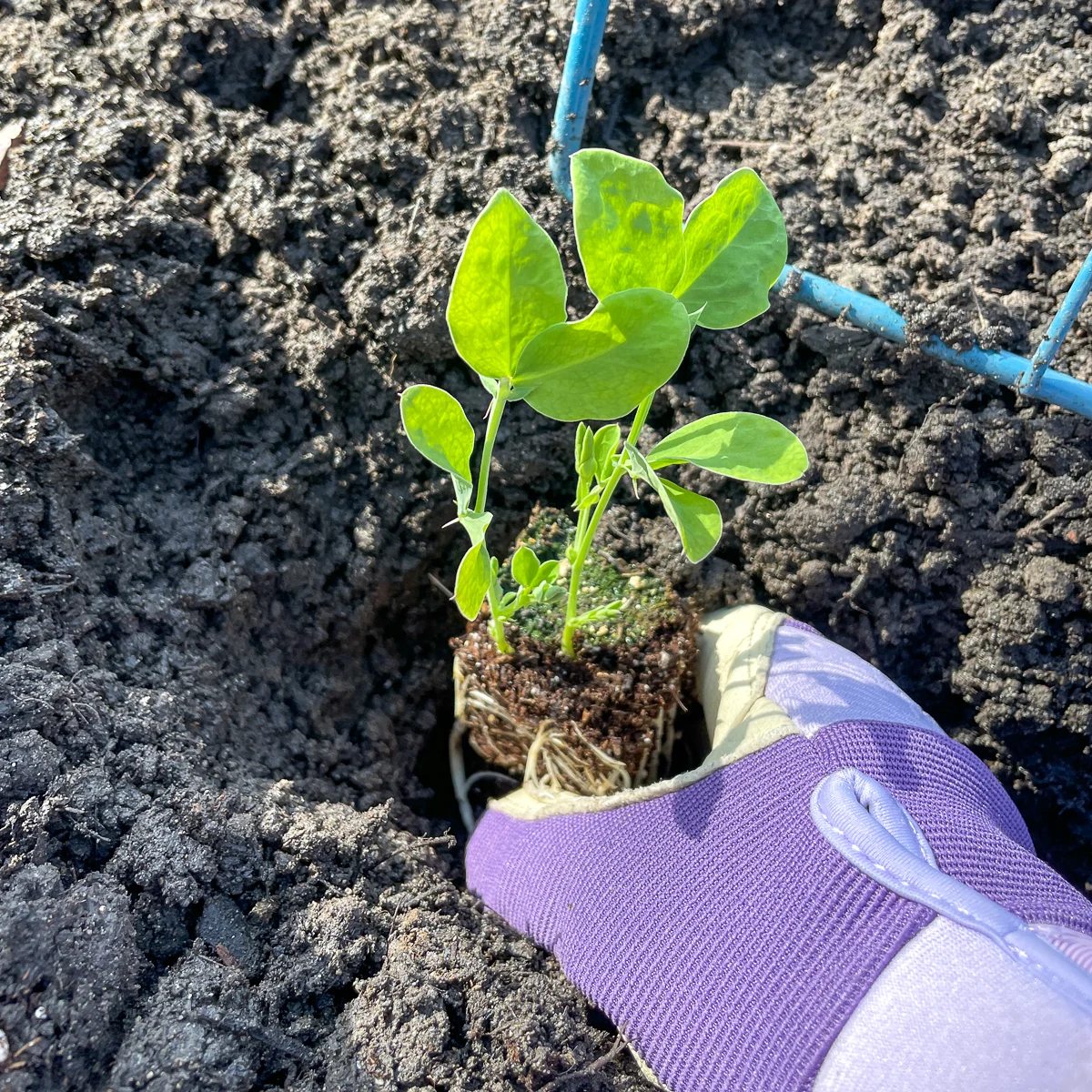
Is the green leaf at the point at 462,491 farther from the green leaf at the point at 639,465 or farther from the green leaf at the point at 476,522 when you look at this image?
the green leaf at the point at 639,465

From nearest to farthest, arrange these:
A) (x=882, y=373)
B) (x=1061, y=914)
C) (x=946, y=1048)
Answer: (x=946, y=1048) → (x=1061, y=914) → (x=882, y=373)

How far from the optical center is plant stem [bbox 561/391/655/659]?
3.00 ft

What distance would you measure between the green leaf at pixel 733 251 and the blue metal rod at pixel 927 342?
430 millimetres

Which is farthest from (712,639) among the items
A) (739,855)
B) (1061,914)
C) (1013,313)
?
(1013,313)

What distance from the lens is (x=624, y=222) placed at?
76 centimetres

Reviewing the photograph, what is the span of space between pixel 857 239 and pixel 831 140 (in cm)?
18

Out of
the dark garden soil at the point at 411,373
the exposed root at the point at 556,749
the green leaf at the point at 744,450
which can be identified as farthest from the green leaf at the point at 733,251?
the exposed root at the point at 556,749

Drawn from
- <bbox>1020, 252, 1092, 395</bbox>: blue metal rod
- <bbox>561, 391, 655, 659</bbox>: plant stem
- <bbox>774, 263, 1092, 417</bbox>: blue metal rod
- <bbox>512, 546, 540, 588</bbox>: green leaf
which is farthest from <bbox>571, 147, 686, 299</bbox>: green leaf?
<bbox>1020, 252, 1092, 395</bbox>: blue metal rod

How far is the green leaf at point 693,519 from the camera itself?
84 centimetres

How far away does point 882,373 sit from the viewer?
122cm

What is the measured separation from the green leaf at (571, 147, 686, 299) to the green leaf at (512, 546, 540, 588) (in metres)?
0.35

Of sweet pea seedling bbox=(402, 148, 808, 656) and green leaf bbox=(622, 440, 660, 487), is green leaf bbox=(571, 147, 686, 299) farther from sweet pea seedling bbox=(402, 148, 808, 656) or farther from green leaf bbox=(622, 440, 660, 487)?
green leaf bbox=(622, 440, 660, 487)

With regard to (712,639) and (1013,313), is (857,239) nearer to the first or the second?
(1013,313)

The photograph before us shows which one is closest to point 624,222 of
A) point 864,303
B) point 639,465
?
point 639,465
